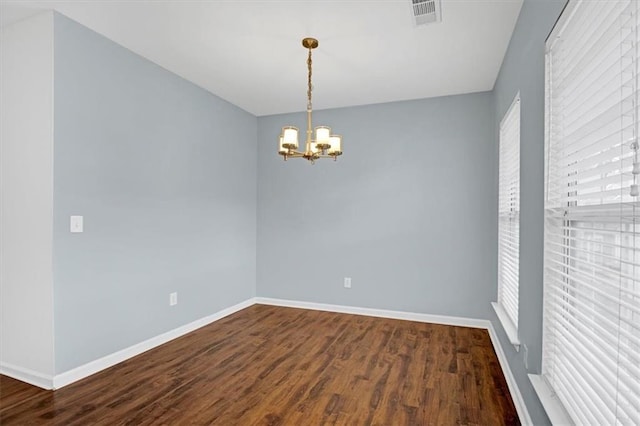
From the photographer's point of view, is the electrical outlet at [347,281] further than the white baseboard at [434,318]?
Yes

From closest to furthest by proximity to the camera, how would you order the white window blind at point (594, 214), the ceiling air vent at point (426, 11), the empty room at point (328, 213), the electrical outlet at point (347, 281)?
the white window blind at point (594, 214)
the empty room at point (328, 213)
the ceiling air vent at point (426, 11)
the electrical outlet at point (347, 281)

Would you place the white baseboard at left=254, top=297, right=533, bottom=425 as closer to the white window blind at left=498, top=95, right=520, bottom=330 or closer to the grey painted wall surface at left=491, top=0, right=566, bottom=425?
the grey painted wall surface at left=491, top=0, right=566, bottom=425

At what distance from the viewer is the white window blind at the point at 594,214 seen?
986 millimetres

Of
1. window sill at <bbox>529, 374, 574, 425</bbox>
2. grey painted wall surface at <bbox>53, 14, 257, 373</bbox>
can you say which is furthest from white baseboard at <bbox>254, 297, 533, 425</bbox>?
grey painted wall surface at <bbox>53, 14, 257, 373</bbox>

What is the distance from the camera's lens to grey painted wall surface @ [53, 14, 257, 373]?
8.44 feet

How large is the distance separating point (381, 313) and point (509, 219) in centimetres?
201

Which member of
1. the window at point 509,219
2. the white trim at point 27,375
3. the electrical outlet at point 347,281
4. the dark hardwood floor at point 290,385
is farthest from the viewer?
the electrical outlet at point 347,281

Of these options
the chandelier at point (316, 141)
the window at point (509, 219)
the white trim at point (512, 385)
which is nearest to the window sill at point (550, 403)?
the white trim at point (512, 385)

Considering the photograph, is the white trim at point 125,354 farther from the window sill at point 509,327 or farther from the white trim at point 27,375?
the window sill at point 509,327

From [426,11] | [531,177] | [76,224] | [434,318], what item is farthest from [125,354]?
[426,11]

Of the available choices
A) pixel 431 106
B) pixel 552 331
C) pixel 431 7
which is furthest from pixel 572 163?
pixel 431 106

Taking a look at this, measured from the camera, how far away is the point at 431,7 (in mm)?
2363

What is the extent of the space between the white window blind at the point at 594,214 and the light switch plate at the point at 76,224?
309 centimetres

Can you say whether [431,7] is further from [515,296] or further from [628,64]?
[515,296]
